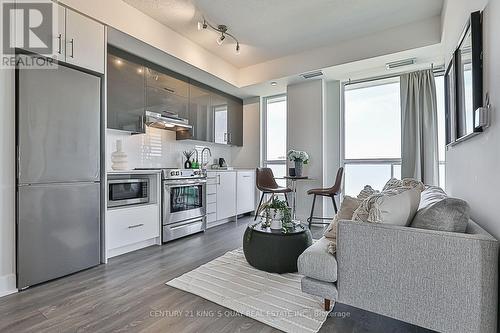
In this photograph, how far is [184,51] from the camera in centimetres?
369

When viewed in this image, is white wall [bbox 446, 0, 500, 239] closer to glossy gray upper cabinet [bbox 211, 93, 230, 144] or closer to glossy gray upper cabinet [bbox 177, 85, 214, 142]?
glossy gray upper cabinet [bbox 177, 85, 214, 142]

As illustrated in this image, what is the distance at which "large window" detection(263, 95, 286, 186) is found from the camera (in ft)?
17.6

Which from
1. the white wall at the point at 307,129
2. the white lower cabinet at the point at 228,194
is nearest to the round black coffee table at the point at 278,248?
the white lower cabinet at the point at 228,194

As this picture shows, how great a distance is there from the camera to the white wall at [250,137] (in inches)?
219

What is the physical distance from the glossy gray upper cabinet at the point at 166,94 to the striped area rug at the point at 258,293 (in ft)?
7.80

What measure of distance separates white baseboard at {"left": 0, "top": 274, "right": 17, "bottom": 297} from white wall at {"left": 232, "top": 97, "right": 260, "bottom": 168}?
4.14m

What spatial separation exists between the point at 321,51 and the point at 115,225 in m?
3.81

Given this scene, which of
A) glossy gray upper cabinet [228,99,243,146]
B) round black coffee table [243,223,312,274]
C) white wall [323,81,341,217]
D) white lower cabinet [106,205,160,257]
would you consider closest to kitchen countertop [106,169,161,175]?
Answer: white lower cabinet [106,205,160,257]

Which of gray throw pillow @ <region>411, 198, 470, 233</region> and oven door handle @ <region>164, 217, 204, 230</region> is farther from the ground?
gray throw pillow @ <region>411, 198, 470, 233</region>

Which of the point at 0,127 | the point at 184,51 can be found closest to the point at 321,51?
the point at 184,51

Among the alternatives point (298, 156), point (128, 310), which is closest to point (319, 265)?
point (128, 310)

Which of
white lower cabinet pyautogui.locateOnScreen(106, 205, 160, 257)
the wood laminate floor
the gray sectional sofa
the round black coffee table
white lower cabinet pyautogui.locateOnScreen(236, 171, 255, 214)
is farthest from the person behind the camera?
white lower cabinet pyautogui.locateOnScreen(236, 171, 255, 214)

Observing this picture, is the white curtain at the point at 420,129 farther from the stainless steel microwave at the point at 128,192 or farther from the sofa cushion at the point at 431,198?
the stainless steel microwave at the point at 128,192

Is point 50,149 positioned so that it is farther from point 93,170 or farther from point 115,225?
point 115,225
